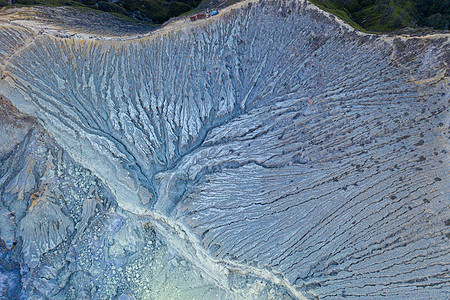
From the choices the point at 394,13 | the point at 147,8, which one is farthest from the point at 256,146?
the point at 147,8

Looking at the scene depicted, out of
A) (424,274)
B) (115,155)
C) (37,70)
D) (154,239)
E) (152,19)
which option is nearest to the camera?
(424,274)

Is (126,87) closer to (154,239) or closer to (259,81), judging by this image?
(259,81)

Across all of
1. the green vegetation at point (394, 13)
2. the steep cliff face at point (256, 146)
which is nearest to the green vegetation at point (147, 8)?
the steep cliff face at point (256, 146)

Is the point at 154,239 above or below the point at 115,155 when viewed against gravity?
below

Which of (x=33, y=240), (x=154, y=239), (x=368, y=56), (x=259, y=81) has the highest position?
(x=368, y=56)

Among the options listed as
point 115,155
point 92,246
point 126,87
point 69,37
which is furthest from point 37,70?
point 92,246

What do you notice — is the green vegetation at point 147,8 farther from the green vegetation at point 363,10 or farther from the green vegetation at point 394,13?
the green vegetation at point 394,13
